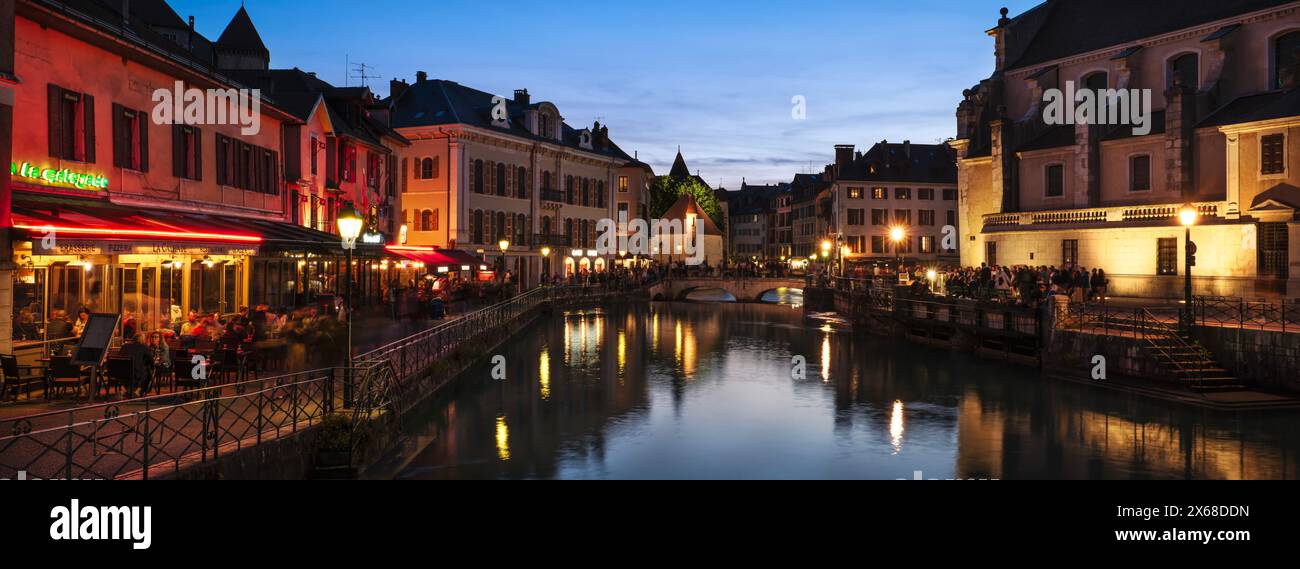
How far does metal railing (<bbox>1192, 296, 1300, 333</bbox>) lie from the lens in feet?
81.6

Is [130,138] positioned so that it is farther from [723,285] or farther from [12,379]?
[723,285]

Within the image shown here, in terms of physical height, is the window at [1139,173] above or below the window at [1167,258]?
above

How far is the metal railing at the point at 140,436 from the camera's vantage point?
10.2 meters

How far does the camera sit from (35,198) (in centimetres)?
1703

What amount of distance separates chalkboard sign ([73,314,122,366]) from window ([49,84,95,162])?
521cm

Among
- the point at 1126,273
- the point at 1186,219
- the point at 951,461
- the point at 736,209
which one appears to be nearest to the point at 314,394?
the point at 951,461

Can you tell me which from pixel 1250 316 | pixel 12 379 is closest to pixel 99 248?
pixel 12 379

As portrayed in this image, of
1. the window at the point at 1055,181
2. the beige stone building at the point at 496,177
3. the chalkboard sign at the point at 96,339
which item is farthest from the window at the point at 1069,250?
the chalkboard sign at the point at 96,339

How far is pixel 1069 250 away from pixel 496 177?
33.9 meters

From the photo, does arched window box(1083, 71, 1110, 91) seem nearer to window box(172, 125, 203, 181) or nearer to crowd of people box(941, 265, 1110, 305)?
crowd of people box(941, 265, 1110, 305)

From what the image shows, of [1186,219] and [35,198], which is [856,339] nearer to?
[1186,219]

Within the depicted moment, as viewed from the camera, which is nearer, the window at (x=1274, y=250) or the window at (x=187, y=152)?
the window at (x=187, y=152)

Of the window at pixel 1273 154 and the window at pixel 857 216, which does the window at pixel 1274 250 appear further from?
the window at pixel 857 216

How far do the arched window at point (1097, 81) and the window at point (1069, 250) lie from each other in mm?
10525
